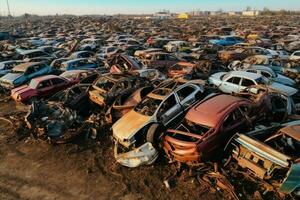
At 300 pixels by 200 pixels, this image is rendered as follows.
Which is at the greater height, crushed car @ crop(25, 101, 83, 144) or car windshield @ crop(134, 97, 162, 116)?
car windshield @ crop(134, 97, 162, 116)

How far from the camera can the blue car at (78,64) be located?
20433 mm

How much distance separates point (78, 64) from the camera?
2097 cm

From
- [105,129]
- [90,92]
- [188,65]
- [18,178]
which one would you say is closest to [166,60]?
[188,65]

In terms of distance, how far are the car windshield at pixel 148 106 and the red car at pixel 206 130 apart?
134 centimetres

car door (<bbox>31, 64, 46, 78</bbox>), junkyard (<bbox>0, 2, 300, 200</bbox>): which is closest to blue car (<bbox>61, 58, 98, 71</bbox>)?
car door (<bbox>31, 64, 46, 78</bbox>)

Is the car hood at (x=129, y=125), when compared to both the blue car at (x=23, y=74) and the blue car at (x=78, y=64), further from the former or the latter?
the blue car at (x=78, y=64)

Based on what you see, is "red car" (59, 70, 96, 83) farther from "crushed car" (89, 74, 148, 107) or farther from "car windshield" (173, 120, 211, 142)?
"car windshield" (173, 120, 211, 142)

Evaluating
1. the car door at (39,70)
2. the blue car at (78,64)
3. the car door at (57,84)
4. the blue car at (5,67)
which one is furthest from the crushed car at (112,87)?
the blue car at (5,67)

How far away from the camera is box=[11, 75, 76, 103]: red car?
1546 centimetres

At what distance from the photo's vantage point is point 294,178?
7.30 metres

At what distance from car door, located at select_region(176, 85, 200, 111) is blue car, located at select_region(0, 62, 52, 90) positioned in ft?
36.2

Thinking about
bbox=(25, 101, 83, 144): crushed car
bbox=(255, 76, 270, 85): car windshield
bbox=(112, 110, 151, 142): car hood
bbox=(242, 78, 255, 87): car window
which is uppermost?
bbox=(255, 76, 270, 85): car windshield

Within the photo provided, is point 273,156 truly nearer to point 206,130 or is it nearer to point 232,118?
point 232,118

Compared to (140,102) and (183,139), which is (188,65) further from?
(183,139)
